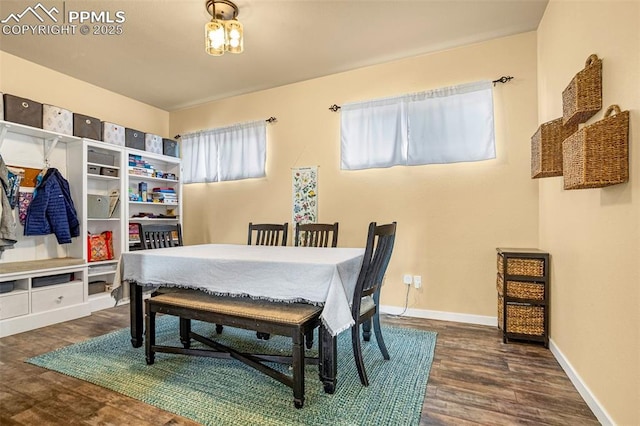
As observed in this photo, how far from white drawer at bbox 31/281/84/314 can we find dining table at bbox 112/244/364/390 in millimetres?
1277

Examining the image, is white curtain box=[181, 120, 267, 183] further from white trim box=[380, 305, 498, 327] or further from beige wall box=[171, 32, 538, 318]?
white trim box=[380, 305, 498, 327]

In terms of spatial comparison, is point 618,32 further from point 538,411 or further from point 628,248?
point 538,411

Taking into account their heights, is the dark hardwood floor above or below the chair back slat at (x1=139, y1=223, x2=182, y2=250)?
below

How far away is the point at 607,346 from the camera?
5.03 feet

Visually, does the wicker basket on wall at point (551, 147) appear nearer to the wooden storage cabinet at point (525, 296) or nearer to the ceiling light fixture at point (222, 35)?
the wooden storage cabinet at point (525, 296)

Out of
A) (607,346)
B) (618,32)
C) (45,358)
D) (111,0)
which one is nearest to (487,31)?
(618,32)

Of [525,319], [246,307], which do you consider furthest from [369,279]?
[525,319]

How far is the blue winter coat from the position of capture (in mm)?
3240

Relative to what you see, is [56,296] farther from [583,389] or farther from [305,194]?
[583,389]

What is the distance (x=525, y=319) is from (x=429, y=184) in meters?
1.45

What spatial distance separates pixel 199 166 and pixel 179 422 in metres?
3.66

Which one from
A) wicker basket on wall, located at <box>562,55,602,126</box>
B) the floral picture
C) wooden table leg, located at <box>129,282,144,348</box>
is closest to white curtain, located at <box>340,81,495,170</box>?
the floral picture

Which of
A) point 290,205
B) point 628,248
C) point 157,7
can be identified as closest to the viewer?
point 628,248

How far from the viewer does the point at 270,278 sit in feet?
6.31
